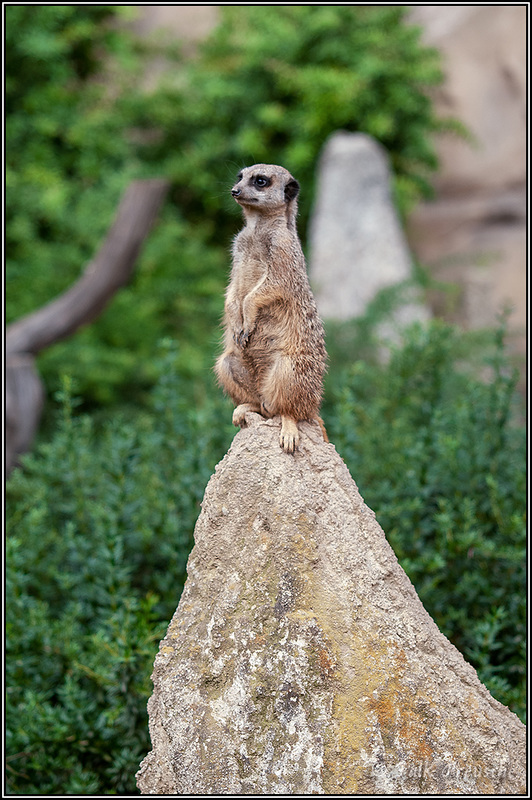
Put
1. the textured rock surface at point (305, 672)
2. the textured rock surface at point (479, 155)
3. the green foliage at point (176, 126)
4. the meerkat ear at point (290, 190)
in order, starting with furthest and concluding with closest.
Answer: the textured rock surface at point (479, 155), the green foliage at point (176, 126), the meerkat ear at point (290, 190), the textured rock surface at point (305, 672)

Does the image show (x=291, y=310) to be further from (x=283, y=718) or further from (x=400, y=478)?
(x=400, y=478)

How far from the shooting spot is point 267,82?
862cm

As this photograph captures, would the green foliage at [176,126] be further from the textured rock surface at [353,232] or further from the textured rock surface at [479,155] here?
the textured rock surface at [479,155]

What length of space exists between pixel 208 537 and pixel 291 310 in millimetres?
716

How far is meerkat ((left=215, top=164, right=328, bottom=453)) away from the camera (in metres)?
2.29

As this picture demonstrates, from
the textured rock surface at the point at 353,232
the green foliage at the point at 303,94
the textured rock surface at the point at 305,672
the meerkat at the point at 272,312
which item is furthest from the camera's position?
the green foliage at the point at 303,94

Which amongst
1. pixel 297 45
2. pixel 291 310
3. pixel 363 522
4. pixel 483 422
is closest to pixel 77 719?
pixel 363 522

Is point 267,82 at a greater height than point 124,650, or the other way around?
point 267,82

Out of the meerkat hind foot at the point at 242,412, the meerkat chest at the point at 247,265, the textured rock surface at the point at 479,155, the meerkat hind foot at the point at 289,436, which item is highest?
the textured rock surface at the point at 479,155

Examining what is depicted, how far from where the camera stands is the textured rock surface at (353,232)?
7.71m

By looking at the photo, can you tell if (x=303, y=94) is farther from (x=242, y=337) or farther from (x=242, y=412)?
(x=242, y=412)

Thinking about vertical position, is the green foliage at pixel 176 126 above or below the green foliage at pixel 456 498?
above

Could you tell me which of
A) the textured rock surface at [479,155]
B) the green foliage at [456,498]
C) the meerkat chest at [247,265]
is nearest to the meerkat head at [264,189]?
the meerkat chest at [247,265]

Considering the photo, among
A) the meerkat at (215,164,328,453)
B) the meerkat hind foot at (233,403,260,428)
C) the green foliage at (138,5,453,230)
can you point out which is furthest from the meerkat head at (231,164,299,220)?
the green foliage at (138,5,453,230)
